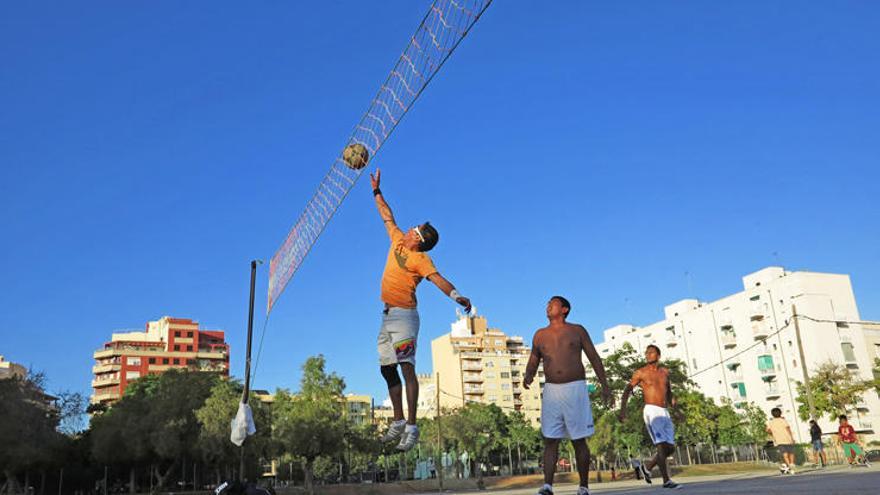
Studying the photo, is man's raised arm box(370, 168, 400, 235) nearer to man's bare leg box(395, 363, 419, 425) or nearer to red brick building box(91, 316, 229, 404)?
man's bare leg box(395, 363, 419, 425)

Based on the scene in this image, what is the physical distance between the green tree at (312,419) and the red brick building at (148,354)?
67.4 meters

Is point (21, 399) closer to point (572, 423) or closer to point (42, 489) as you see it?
point (42, 489)

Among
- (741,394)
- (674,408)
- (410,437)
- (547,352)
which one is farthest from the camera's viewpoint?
(741,394)

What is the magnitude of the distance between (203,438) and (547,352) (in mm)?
46320

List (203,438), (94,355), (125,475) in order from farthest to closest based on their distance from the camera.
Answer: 1. (94,355)
2. (125,475)
3. (203,438)

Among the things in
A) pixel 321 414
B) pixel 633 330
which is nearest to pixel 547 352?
pixel 321 414

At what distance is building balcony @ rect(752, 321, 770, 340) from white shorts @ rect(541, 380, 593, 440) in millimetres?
82625

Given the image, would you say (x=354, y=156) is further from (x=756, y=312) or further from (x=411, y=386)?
(x=756, y=312)

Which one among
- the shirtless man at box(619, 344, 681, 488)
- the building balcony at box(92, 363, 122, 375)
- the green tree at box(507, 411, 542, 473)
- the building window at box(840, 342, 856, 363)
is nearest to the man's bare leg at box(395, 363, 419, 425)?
the shirtless man at box(619, 344, 681, 488)

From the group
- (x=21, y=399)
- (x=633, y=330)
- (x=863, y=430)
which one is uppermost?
(x=633, y=330)

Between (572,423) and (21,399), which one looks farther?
(21,399)

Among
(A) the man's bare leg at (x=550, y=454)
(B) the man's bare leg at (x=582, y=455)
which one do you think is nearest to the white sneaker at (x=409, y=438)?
(A) the man's bare leg at (x=550, y=454)

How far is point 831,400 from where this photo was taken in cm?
5681

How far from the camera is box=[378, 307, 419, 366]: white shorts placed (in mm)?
7449
